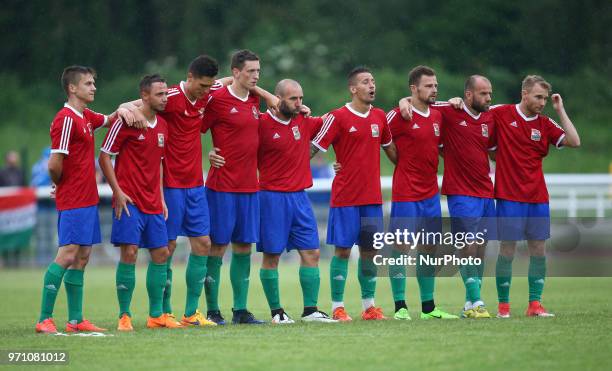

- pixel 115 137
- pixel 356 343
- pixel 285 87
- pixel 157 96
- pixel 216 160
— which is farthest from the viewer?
pixel 285 87

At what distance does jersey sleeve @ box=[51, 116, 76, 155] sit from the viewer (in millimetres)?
10070

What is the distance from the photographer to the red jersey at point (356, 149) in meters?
11.3

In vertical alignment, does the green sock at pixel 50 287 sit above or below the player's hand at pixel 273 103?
below

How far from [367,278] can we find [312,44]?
888 inches

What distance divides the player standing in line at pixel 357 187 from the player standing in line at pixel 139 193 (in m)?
1.75

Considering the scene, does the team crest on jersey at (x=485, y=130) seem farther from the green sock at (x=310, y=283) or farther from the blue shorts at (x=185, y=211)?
the blue shorts at (x=185, y=211)

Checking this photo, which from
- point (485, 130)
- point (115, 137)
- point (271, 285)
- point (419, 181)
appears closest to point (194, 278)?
point (271, 285)

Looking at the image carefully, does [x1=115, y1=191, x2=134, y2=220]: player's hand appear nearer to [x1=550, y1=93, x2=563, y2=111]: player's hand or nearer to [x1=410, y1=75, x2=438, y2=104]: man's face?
[x1=410, y1=75, x2=438, y2=104]: man's face

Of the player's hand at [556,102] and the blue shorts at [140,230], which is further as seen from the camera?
the player's hand at [556,102]

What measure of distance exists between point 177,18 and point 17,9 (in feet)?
15.6

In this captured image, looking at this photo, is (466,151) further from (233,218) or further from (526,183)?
(233,218)

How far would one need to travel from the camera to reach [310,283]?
11.2m

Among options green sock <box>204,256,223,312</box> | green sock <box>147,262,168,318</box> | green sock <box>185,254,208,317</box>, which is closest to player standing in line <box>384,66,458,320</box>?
green sock <box>204,256,223,312</box>

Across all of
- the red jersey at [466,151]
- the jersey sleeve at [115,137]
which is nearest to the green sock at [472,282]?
the red jersey at [466,151]
